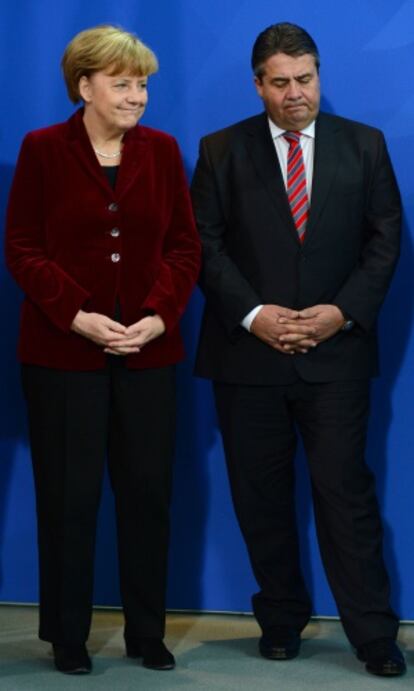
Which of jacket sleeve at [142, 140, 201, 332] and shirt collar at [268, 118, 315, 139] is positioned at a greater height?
shirt collar at [268, 118, 315, 139]

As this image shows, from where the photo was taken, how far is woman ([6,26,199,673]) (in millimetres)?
3936

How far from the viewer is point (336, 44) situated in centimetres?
441

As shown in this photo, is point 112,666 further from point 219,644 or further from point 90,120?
point 90,120

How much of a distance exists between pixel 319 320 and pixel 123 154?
26.2 inches

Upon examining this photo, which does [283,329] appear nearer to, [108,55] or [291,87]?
[291,87]

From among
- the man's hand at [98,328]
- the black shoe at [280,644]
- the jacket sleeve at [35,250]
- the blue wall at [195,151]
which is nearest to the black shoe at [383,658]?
the black shoe at [280,644]

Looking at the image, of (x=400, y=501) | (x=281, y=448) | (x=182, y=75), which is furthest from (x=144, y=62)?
(x=400, y=501)

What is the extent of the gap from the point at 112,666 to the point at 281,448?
2.42 ft

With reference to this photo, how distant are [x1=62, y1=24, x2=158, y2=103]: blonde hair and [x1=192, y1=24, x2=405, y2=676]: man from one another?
0.34 meters

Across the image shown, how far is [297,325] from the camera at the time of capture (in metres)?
4.03

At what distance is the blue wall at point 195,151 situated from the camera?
440 cm

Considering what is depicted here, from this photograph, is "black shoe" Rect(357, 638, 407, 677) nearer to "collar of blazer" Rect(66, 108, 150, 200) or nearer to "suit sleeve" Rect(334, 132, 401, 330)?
"suit sleeve" Rect(334, 132, 401, 330)

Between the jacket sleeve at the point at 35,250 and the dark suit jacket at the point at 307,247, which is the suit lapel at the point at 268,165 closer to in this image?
the dark suit jacket at the point at 307,247

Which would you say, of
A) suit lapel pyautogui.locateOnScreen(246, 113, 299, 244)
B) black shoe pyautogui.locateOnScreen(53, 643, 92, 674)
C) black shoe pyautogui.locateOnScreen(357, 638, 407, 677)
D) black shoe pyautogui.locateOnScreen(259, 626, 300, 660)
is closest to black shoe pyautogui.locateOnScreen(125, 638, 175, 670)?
black shoe pyautogui.locateOnScreen(53, 643, 92, 674)
